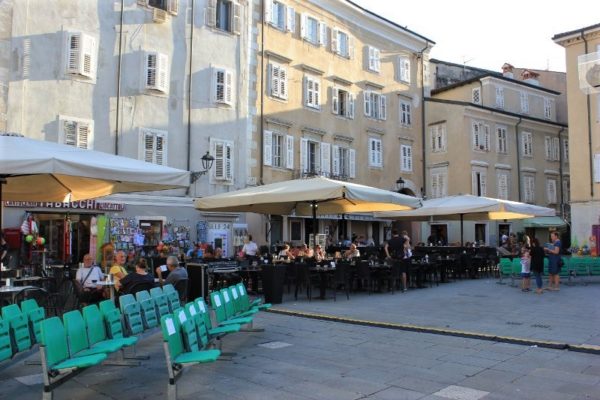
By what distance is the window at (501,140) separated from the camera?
1325 inches

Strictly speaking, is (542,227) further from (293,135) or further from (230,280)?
(230,280)

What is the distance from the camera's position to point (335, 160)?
27.1 m

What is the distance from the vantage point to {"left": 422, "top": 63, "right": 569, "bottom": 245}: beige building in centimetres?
3195

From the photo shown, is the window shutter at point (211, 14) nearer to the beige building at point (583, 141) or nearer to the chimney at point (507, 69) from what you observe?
the beige building at point (583, 141)

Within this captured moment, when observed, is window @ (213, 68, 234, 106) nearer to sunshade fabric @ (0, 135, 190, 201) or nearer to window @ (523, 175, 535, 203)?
sunshade fabric @ (0, 135, 190, 201)

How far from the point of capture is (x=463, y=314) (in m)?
10.3

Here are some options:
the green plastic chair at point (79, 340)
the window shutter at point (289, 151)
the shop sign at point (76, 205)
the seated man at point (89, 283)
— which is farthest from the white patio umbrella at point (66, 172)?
the window shutter at point (289, 151)

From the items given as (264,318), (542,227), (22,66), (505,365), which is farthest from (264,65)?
(542,227)

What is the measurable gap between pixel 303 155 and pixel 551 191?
1976cm

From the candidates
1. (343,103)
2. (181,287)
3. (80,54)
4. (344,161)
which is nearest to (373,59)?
(343,103)

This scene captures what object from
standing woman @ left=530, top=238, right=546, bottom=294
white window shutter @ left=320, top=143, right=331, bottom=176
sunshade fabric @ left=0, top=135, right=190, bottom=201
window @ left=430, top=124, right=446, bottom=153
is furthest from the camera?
window @ left=430, top=124, right=446, bottom=153

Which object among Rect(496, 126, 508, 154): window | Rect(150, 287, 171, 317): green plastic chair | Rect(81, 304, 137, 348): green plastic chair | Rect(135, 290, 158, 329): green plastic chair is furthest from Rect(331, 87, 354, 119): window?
Rect(81, 304, 137, 348): green plastic chair

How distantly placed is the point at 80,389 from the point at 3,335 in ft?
2.90

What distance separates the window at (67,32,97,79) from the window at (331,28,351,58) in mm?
12511
